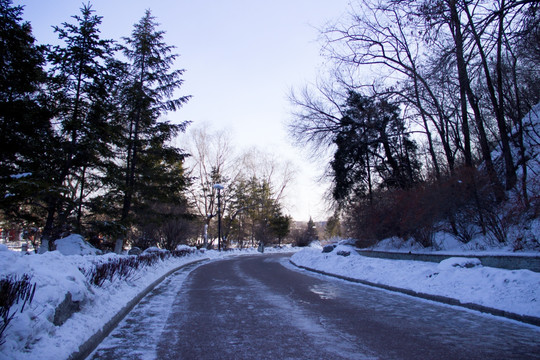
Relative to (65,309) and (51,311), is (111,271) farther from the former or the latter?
(51,311)

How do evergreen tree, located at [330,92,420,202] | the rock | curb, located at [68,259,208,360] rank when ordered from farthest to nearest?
evergreen tree, located at [330,92,420,202], the rock, curb, located at [68,259,208,360]

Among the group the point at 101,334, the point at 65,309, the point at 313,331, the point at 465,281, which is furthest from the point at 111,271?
the point at 465,281

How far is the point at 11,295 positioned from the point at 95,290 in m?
3.00

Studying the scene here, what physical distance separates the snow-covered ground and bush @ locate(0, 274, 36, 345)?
112 millimetres

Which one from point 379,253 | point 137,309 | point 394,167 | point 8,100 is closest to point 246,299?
point 137,309

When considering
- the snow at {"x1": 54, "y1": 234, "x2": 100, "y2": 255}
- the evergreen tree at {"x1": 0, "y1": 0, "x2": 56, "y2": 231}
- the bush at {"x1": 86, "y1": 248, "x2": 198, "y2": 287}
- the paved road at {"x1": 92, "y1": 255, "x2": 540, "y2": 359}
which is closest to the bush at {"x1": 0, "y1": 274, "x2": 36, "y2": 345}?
the paved road at {"x1": 92, "y1": 255, "x2": 540, "y2": 359}

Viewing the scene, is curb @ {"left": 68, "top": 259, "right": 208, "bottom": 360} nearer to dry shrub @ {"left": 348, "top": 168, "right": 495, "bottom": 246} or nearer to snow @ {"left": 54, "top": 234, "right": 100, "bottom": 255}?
snow @ {"left": 54, "top": 234, "right": 100, "bottom": 255}

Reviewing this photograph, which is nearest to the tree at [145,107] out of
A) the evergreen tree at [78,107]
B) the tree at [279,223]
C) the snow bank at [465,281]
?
the evergreen tree at [78,107]

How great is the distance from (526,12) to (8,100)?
19730 millimetres

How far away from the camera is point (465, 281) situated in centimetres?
888

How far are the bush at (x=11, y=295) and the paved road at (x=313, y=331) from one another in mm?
1200

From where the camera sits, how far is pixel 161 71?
2352 cm

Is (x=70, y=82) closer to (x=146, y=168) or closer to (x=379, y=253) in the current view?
(x=146, y=168)

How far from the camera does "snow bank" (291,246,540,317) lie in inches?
277
